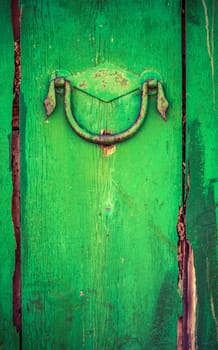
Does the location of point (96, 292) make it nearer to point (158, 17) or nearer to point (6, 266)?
point (6, 266)

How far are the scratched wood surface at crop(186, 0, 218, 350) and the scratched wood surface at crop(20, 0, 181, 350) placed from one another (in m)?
0.04

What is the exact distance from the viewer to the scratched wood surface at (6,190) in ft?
4.01

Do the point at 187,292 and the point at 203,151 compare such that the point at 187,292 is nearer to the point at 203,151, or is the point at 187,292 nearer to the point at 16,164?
the point at 203,151

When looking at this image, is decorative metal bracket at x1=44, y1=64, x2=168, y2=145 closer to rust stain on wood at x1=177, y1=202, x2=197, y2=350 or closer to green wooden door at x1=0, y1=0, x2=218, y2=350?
green wooden door at x1=0, y1=0, x2=218, y2=350

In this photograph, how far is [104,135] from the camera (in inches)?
48.4

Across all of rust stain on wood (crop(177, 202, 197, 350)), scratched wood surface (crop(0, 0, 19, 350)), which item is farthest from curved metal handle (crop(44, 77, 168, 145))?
rust stain on wood (crop(177, 202, 197, 350))

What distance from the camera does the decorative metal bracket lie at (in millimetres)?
1219

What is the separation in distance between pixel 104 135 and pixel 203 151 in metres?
0.25

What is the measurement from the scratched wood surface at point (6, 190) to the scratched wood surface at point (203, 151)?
17.4 inches

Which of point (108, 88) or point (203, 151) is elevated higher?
point (108, 88)

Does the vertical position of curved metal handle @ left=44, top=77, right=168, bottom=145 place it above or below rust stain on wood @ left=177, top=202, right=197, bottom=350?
above

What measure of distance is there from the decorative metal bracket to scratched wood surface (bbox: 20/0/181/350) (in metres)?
0.02

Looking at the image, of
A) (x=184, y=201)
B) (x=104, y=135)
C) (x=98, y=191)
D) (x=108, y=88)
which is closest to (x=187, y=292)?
(x=184, y=201)

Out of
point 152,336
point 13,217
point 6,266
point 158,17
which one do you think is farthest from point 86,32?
point 152,336
